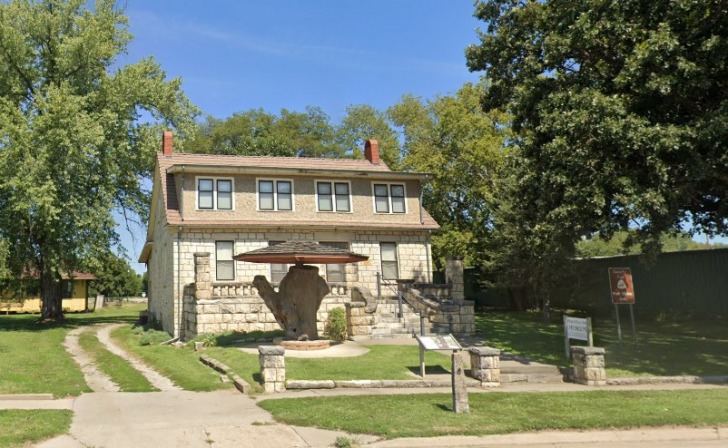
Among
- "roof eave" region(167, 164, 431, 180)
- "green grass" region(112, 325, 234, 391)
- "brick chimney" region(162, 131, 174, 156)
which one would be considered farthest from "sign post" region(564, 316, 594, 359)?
"brick chimney" region(162, 131, 174, 156)

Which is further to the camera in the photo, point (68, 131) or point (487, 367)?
point (68, 131)

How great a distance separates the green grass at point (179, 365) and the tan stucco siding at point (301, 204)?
604 centimetres

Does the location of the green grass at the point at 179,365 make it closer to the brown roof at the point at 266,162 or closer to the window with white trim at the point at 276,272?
the window with white trim at the point at 276,272

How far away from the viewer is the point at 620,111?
44.5 feet

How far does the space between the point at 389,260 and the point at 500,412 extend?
17039mm

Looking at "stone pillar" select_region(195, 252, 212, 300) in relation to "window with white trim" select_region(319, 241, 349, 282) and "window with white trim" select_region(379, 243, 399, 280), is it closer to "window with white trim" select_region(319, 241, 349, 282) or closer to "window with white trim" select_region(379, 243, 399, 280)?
"window with white trim" select_region(319, 241, 349, 282)

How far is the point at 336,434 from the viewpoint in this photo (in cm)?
820

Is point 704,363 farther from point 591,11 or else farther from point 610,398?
point 591,11

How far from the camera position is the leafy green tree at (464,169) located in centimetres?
3403

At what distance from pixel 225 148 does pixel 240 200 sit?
102ft

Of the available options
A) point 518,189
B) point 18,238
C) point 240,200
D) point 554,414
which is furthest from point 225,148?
point 554,414

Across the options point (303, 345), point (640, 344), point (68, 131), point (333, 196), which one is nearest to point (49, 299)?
point (68, 131)

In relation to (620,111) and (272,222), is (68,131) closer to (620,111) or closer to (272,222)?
(272,222)

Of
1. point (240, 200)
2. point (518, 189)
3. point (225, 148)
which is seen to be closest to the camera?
point (518, 189)
